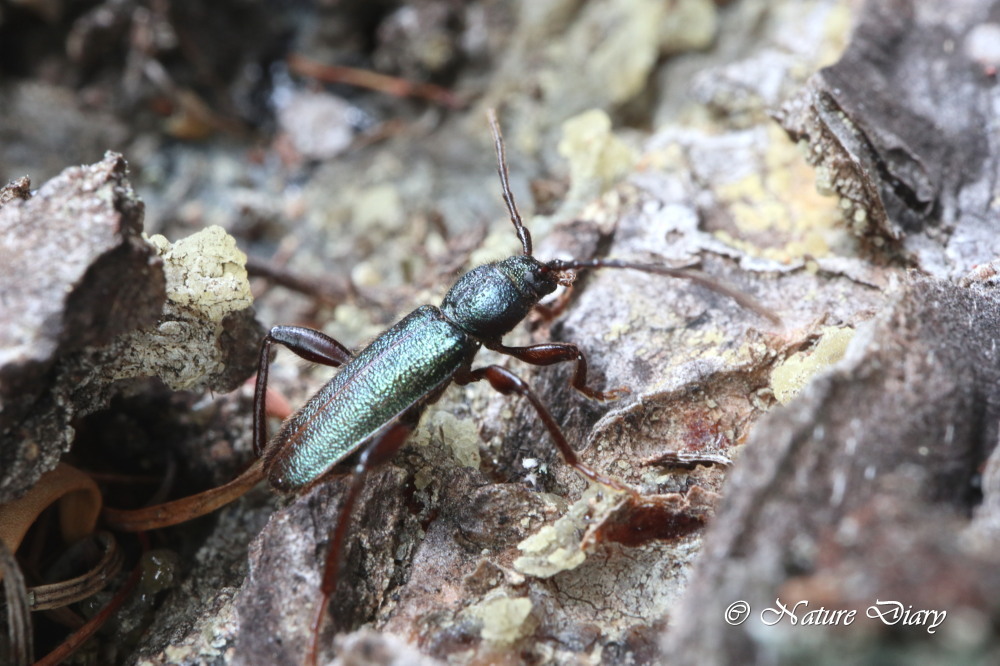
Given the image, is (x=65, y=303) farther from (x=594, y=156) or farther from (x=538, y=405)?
(x=594, y=156)

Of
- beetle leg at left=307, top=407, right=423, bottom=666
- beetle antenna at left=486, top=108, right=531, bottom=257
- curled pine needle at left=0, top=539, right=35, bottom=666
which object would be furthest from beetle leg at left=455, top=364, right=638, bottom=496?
curled pine needle at left=0, top=539, right=35, bottom=666

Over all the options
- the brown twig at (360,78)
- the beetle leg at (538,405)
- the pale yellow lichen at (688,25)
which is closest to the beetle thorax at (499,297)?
the beetle leg at (538,405)

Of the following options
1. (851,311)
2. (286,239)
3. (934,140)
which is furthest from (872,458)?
(286,239)

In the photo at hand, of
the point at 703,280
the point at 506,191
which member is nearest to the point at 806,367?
the point at 703,280

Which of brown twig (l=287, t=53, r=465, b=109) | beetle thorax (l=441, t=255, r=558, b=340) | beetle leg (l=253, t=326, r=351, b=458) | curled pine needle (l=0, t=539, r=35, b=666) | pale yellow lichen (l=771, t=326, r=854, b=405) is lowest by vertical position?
pale yellow lichen (l=771, t=326, r=854, b=405)

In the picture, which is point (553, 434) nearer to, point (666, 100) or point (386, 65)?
point (666, 100)

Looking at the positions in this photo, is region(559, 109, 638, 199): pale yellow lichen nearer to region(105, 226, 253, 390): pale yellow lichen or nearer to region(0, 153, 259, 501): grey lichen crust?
region(105, 226, 253, 390): pale yellow lichen
